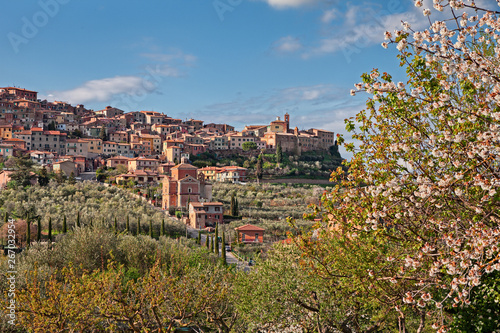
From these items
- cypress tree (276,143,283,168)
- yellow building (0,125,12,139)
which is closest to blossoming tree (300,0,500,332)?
cypress tree (276,143,283,168)

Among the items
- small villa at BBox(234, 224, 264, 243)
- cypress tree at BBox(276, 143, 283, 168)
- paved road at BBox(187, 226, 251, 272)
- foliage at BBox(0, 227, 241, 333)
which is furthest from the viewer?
cypress tree at BBox(276, 143, 283, 168)

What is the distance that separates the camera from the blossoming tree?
6953mm

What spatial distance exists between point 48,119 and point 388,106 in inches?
5085

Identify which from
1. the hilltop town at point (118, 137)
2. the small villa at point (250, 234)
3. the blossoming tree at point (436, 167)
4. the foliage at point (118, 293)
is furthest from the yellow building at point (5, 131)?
the blossoming tree at point (436, 167)

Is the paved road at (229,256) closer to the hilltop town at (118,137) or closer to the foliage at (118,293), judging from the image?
the foliage at (118,293)

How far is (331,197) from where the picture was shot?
10.6 meters

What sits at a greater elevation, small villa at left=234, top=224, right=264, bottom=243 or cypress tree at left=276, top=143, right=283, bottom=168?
cypress tree at left=276, top=143, right=283, bottom=168

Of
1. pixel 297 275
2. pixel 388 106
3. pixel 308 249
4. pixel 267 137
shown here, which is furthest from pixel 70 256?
pixel 267 137

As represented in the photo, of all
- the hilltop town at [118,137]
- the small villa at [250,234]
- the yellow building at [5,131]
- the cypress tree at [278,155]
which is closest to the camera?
the small villa at [250,234]

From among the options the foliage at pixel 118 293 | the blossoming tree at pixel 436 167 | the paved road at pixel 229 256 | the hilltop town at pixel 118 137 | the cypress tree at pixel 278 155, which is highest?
the hilltop town at pixel 118 137

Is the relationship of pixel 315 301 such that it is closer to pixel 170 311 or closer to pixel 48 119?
pixel 170 311

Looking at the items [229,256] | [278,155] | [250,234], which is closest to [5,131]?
[278,155]

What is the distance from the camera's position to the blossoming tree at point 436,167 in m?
6.95

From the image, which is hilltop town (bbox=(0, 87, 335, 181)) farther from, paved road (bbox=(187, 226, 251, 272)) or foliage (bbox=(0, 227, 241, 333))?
foliage (bbox=(0, 227, 241, 333))
